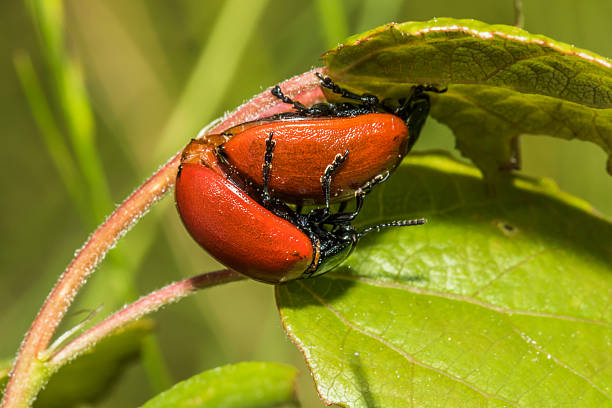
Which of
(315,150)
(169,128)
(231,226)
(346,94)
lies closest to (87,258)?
(231,226)

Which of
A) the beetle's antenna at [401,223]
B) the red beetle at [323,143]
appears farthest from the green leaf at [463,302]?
the red beetle at [323,143]

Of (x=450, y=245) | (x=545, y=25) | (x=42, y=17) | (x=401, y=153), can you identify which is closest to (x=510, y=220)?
(x=450, y=245)

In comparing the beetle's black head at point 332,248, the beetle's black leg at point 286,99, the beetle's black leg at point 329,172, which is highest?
the beetle's black leg at point 286,99

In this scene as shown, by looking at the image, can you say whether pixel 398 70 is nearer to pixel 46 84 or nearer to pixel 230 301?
pixel 230 301

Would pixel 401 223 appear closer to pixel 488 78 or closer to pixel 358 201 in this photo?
pixel 358 201

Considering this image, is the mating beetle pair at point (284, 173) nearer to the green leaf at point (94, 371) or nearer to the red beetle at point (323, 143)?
the red beetle at point (323, 143)

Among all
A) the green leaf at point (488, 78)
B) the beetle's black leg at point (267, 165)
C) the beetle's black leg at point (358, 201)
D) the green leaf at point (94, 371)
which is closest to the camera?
the green leaf at point (488, 78)

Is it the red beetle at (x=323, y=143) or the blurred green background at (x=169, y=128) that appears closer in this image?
the red beetle at (x=323, y=143)

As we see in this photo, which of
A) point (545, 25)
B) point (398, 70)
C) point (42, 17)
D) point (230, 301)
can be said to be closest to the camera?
point (398, 70)
